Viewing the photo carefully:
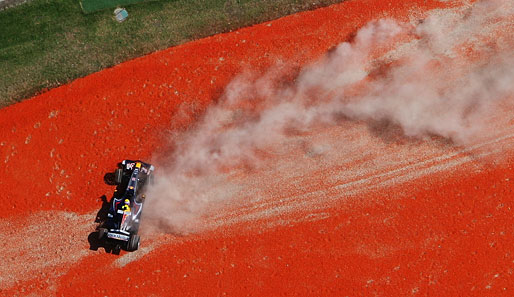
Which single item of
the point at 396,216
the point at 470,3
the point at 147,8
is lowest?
the point at 396,216

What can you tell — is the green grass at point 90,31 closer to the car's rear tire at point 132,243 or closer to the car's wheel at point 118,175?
the car's wheel at point 118,175

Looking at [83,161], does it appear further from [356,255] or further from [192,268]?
[356,255]

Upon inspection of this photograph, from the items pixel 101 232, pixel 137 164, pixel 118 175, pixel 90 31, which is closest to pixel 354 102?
pixel 137 164

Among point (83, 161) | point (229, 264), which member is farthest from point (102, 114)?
point (229, 264)

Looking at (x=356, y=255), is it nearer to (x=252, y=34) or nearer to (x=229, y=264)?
(x=229, y=264)

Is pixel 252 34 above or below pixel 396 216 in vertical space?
above

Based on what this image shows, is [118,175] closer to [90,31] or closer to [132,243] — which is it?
[132,243]

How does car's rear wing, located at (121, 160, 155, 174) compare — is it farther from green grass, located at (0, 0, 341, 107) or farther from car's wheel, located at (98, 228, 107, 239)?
green grass, located at (0, 0, 341, 107)

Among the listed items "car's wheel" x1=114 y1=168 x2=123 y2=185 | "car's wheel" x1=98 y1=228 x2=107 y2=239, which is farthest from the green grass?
"car's wheel" x1=98 y1=228 x2=107 y2=239
